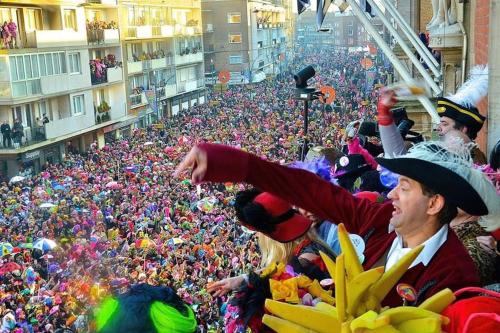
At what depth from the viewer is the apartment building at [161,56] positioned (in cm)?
3697

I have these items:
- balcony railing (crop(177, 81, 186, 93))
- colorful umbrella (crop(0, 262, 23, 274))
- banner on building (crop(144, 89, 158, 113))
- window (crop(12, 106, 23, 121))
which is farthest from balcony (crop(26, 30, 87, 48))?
colorful umbrella (crop(0, 262, 23, 274))

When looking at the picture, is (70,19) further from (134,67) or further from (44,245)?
(44,245)

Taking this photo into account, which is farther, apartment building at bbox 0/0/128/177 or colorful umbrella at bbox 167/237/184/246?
apartment building at bbox 0/0/128/177

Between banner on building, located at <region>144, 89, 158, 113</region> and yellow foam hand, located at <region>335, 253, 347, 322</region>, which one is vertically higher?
yellow foam hand, located at <region>335, 253, 347, 322</region>

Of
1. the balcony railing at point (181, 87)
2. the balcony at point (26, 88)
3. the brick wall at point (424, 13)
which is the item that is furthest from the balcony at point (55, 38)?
the brick wall at point (424, 13)

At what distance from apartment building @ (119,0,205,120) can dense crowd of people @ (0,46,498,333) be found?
34.8ft

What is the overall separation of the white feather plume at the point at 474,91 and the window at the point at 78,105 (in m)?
25.4

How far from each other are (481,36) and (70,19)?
2508cm

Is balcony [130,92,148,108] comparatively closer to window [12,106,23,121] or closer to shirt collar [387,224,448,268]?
window [12,106,23,121]

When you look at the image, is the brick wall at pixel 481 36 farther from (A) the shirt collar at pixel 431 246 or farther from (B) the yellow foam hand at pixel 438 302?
(B) the yellow foam hand at pixel 438 302

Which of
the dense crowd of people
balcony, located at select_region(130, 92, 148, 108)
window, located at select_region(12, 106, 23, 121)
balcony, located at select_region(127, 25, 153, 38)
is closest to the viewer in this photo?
the dense crowd of people

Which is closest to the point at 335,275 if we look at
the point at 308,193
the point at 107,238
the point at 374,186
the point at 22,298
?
the point at 308,193

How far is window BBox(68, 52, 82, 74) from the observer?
97.2ft

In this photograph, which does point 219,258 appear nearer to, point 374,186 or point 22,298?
point 22,298
